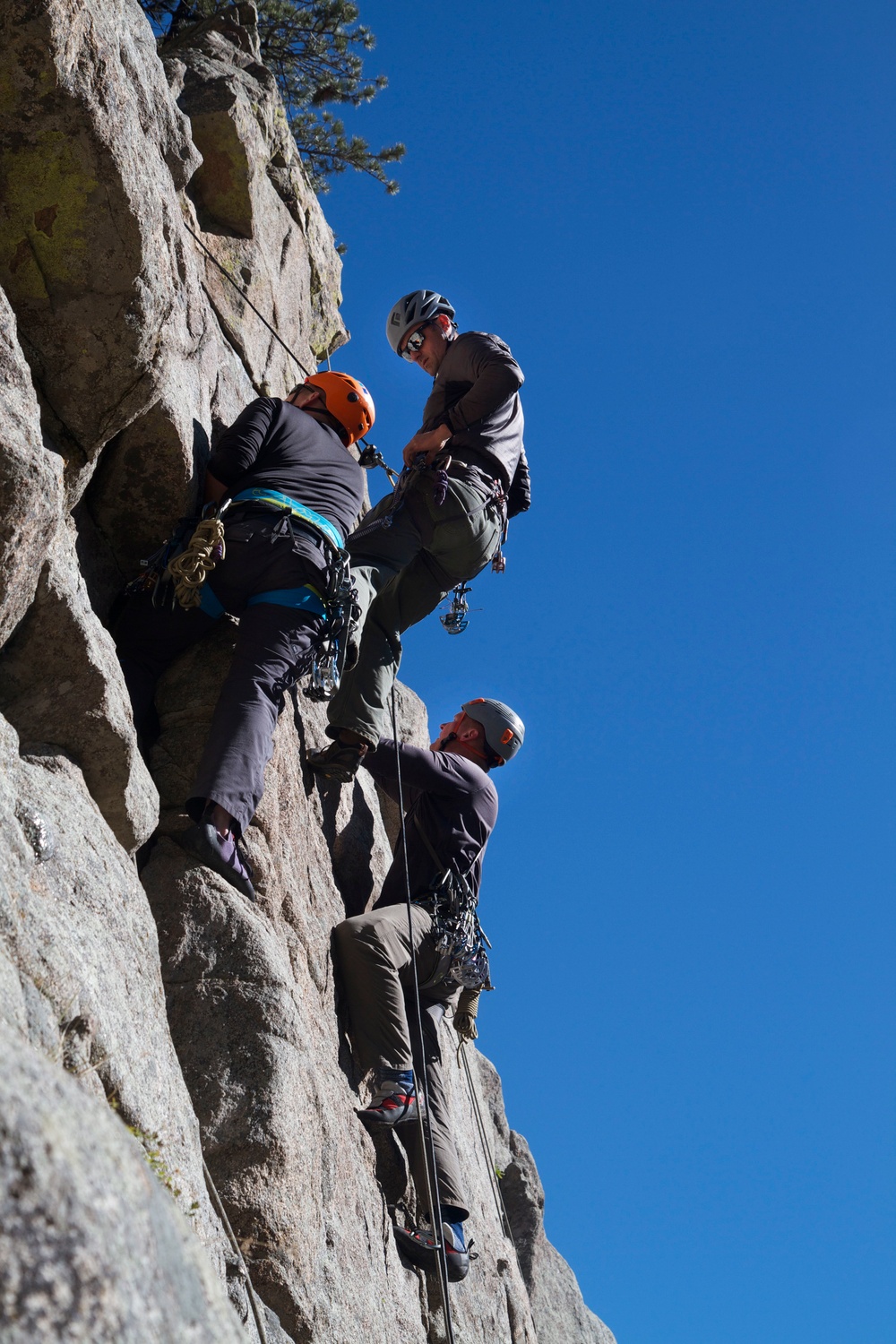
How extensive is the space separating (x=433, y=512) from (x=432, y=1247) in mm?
3987

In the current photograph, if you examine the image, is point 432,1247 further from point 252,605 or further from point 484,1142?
point 484,1142

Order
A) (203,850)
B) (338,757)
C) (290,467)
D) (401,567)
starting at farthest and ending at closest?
(401,567)
(338,757)
(290,467)
(203,850)

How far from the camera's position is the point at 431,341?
8250mm

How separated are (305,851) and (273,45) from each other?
9698mm

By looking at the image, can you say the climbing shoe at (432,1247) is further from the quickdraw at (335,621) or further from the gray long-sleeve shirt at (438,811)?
the quickdraw at (335,621)

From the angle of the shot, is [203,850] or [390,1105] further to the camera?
[390,1105]

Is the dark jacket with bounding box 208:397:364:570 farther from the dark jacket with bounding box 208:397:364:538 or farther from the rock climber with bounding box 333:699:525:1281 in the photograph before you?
the rock climber with bounding box 333:699:525:1281

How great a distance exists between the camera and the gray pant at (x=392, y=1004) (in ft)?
20.0

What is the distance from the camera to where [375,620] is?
744 centimetres

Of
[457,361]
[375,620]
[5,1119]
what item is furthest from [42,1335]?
[457,361]

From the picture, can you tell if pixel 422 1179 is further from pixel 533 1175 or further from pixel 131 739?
pixel 533 1175

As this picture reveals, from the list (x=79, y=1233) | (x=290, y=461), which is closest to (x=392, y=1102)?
(x=290, y=461)

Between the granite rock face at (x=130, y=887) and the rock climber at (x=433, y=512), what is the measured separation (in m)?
0.42

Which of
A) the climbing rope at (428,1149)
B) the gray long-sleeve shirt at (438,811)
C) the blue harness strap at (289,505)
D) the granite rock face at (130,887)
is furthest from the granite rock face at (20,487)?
the gray long-sleeve shirt at (438,811)
